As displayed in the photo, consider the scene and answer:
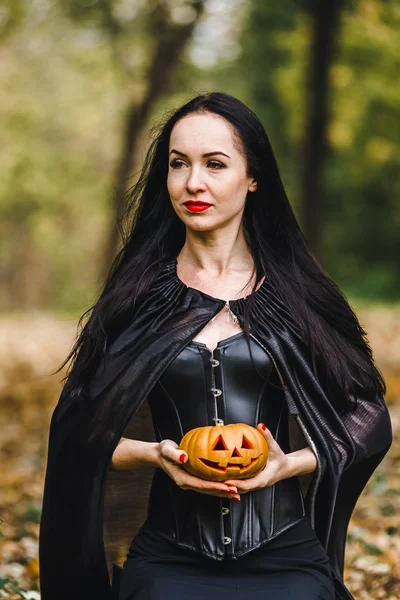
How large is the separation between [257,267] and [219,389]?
556 millimetres

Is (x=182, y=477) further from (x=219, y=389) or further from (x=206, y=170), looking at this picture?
(x=206, y=170)

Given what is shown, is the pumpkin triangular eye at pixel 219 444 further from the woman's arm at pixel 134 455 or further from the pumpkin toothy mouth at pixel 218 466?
the woman's arm at pixel 134 455

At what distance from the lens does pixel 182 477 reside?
2.93 meters

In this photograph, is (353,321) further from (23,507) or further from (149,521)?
(23,507)

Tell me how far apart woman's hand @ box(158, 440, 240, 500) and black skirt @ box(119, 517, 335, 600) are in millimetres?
263

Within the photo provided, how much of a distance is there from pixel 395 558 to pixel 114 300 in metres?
3.10

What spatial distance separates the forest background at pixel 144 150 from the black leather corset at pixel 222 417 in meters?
1.05

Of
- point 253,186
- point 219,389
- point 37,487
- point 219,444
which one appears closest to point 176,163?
point 253,186

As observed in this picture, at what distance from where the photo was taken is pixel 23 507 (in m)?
6.45

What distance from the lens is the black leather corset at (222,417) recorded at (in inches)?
121

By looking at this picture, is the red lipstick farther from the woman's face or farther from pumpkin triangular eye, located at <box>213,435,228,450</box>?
pumpkin triangular eye, located at <box>213,435,228,450</box>

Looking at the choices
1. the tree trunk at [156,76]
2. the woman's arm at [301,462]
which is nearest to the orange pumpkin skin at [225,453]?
the woman's arm at [301,462]

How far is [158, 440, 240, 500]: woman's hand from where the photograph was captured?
2.87 metres

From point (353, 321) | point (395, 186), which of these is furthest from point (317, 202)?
point (395, 186)
